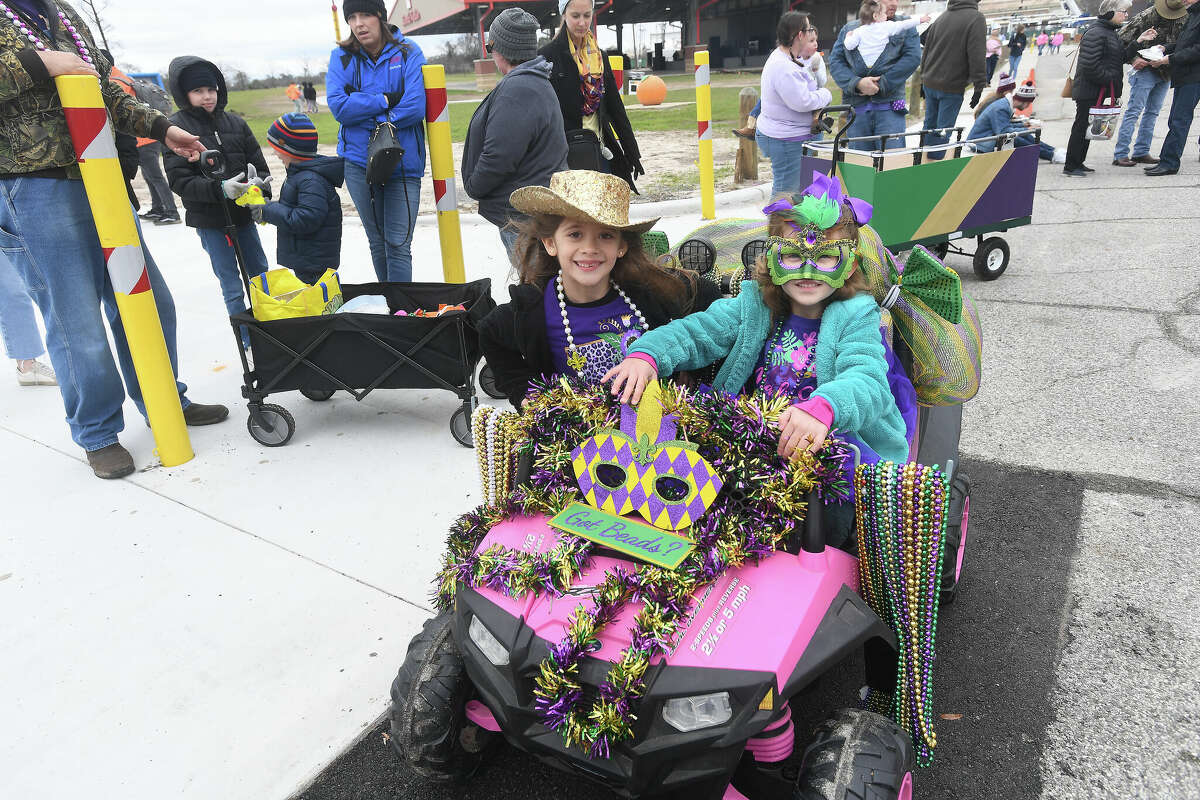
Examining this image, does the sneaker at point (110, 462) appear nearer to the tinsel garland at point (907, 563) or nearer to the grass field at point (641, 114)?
the tinsel garland at point (907, 563)

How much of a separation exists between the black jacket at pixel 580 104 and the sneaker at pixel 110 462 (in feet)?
9.76

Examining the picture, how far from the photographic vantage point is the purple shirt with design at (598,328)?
8.30ft

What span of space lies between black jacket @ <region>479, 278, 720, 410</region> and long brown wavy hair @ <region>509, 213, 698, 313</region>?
25 mm

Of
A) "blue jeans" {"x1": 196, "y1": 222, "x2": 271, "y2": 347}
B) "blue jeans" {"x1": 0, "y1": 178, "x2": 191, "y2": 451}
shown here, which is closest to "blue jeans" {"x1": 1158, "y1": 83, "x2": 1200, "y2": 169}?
"blue jeans" {"x1": 196, "y1": 222, "x2": 271, "y2": 347}

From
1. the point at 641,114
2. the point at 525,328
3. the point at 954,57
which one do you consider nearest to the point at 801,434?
the point at 525,328

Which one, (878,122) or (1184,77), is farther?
(1184,77)

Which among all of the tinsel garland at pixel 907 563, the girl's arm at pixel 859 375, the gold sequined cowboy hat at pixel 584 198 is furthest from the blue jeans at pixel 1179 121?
the tinsel garland at pixel 907 563

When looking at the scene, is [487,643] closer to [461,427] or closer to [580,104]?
[461,427]

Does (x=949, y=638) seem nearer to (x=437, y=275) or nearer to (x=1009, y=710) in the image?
(x=1009, y=710)

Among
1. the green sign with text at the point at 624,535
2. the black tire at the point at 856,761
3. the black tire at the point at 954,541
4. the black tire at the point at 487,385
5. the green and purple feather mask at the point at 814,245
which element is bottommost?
the black tire at the point at 487,385

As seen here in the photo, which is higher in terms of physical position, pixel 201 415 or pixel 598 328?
pixel 598 328

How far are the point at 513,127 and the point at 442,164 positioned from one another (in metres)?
0.91

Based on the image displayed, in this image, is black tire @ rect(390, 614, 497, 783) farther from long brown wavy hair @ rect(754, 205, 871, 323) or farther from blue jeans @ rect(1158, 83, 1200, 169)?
blue jeans @ rect(1158, 83, 1200, 169)

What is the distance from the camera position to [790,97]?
6418 mm
